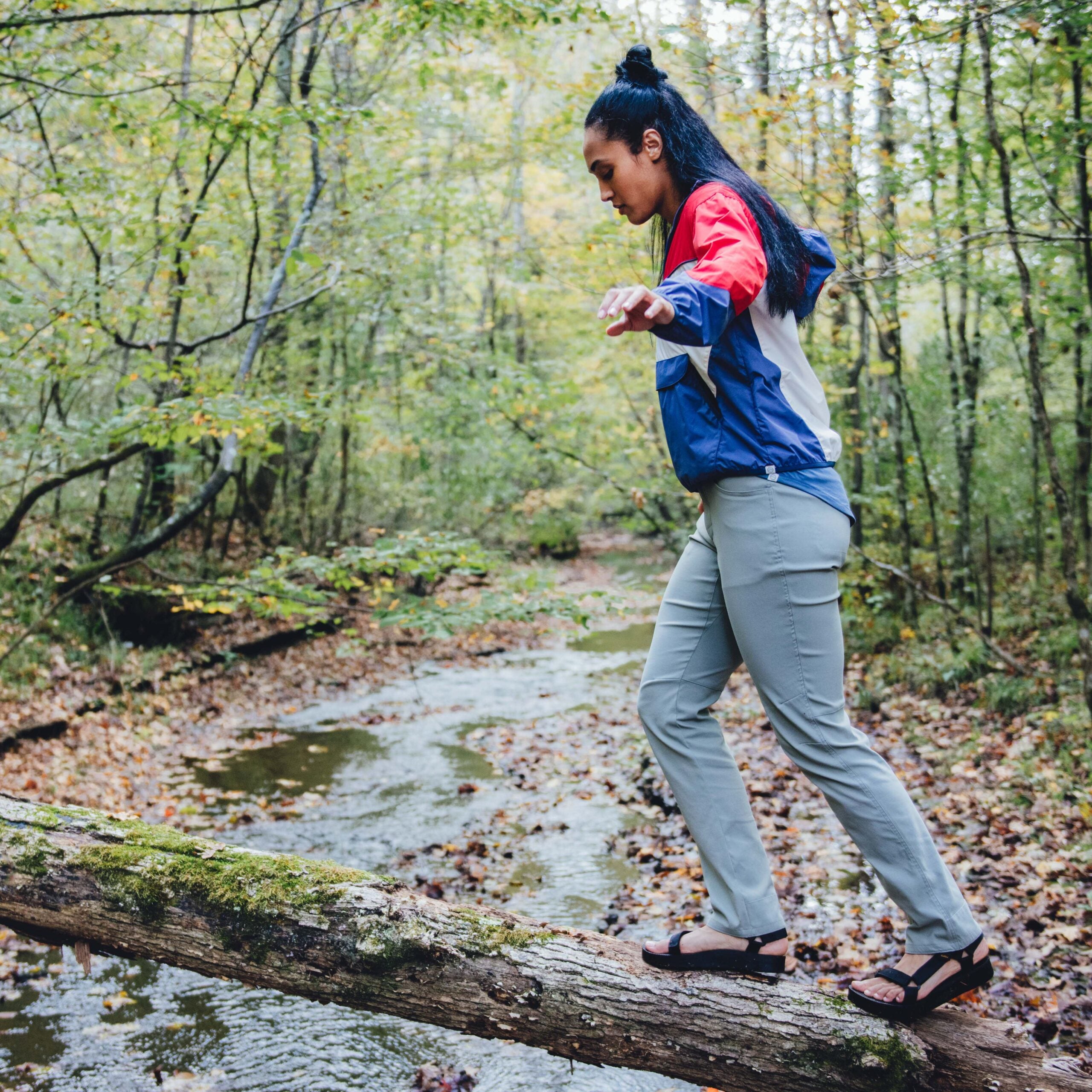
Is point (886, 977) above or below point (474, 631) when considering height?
above

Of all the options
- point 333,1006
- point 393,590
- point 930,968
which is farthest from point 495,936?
point 393,590

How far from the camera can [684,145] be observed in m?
1.93

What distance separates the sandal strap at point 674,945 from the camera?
2117 millimetres

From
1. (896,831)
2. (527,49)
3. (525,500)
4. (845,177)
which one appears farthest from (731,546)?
(525,500)

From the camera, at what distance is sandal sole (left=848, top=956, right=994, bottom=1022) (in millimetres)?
1911

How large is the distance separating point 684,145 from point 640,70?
0.69ft

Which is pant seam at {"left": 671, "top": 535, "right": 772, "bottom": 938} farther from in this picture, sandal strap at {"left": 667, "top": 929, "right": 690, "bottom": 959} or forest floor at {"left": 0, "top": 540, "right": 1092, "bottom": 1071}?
forest floor at {"left": 0, "top": 540, "right": 1092, "bottom": 1071}

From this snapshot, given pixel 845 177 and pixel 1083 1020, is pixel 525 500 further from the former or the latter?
pixel 1083 1020

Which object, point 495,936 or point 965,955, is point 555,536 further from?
point 965,955

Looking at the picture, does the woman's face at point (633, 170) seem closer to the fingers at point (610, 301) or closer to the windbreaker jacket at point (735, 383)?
the windbreaker jacket at point (735, 383)

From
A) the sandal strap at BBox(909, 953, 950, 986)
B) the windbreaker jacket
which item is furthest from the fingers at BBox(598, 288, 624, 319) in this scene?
the sandal strap at BBox(909, 953, 950, 986)

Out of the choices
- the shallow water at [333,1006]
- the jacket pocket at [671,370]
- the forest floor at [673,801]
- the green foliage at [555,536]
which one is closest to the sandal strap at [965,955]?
the forest floor at [673,801]

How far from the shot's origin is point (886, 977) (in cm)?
200

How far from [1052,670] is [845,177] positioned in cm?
404
